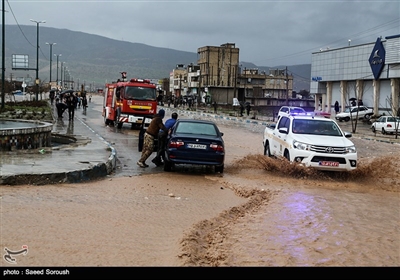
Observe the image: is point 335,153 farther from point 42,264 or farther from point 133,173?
point 42,264

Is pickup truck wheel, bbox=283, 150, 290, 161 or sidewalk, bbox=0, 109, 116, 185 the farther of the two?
pickup truck wheel, bbox=283, 150, 290, 161

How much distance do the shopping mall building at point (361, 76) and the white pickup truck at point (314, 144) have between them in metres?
36.3

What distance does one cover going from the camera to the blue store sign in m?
58.2

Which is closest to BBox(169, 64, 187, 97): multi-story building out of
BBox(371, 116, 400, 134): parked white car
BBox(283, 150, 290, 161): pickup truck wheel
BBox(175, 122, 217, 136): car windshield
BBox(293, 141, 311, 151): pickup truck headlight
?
BBox(371, 116, 400, 134): parked white car

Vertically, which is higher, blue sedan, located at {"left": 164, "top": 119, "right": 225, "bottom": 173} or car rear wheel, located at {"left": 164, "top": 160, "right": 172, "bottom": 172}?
blue sedan, located at {"left": 164, "top": 119, "right": 225, "bottom": 173}

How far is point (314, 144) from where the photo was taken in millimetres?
13562

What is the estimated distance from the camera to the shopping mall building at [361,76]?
185ft

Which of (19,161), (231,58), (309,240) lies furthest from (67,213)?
(231,58)

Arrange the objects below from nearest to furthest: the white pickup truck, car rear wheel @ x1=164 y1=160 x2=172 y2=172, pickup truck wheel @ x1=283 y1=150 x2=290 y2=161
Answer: the white pickup truck < car rear wheel @ x1=164 y1=160 x2=172 y2=172 < pickup truck wheel @ x1=283 y1=150 x2=290 y2=161

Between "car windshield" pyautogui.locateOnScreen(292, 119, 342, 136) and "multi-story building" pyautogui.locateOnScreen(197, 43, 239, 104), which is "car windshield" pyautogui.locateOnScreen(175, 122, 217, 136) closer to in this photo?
"car windshield" pyautogui.locateOnScreen(292, 119, 342, 136)

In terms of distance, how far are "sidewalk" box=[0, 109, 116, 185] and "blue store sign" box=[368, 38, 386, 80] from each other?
48.2 meters

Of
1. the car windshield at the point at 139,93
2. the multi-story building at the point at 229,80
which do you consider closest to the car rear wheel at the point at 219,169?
the car windshield at the point at 139,93

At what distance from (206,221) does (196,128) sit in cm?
638

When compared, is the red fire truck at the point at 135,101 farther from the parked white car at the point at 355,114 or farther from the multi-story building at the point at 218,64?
the multi-story building at the point at 218,64
